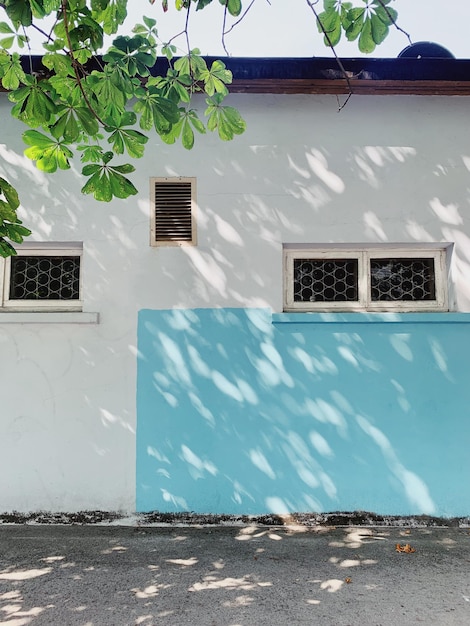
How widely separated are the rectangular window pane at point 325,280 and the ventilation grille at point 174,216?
0.98m

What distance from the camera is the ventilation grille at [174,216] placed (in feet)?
13.7

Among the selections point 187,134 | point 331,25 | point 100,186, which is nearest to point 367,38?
point 331,25

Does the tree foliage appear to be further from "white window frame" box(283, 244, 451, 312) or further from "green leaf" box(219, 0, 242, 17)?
"white window frame" box(283, 244, 451, 312)

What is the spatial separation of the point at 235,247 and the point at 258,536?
2261 millimetres

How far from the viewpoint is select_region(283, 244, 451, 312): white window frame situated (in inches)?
166

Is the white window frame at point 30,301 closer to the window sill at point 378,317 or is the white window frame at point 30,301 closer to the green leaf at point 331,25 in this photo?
the window sill at point 378,317

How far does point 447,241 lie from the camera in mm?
4176

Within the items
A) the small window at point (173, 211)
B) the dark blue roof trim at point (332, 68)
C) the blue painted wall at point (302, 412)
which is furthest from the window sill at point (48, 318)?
the dark blue roof trim at point (332, 68)

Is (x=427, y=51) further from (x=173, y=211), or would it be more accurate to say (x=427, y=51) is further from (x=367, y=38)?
(x=367, y=38)

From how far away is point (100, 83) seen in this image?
6.77 ft

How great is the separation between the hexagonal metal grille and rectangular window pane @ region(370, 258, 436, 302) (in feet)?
8.34

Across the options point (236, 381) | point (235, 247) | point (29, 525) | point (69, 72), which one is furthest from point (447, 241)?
point (29, 525)

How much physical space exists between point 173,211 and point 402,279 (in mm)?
2032

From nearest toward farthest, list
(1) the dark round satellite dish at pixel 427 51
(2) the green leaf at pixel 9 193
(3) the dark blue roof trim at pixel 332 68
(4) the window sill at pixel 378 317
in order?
1. (2) the green leaf at pixel 9 193
2. (3) the dark blue roof trim at pixel 332 68
3. (4) the window sill at pixel 378 317
4. (1) the dark round satellite dish at pixel 427 51
